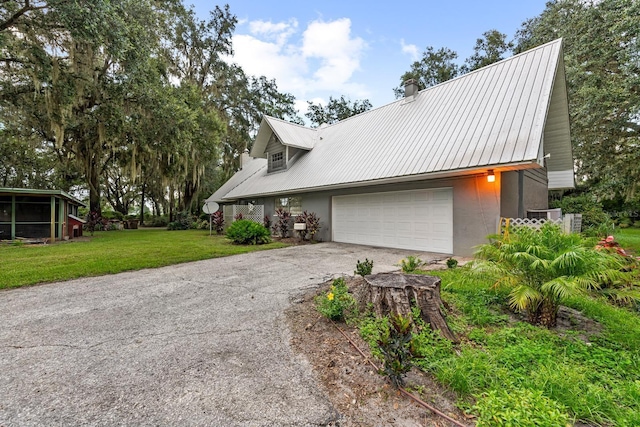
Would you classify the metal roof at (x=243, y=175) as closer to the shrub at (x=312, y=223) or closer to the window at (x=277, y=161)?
the window at (x=277, y=161)

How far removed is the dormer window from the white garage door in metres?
4.50

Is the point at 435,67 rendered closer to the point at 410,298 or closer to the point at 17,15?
the point at 17,15

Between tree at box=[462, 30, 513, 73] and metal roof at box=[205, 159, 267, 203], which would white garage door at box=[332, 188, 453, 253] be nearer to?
metal roof at box=[205, 159, 267, 203]

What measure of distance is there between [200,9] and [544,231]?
21.7m

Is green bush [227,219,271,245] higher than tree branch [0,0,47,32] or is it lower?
lower

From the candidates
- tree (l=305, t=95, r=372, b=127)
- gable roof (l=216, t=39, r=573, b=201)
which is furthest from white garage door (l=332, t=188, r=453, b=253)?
tree (l=305, t=95, r=372, b=127)

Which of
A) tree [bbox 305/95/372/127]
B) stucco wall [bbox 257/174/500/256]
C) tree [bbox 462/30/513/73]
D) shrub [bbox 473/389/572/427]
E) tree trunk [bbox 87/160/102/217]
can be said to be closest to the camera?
shrub [bbox 473/389/572/427]

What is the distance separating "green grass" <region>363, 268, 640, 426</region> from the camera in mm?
1601

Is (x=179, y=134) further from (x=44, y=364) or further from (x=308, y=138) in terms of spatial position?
(x=44, y=364)

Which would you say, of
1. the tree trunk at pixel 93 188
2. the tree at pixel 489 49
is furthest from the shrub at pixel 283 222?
the tree at pixel 489 49

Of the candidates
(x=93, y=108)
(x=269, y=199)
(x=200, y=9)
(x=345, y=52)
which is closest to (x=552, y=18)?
(x=345, y=52)

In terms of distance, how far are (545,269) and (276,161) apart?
12.5 meters

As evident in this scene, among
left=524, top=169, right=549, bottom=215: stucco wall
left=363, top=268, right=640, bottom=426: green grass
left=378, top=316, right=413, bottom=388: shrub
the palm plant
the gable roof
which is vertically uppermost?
the gable roof

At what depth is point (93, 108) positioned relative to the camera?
1281 cm
